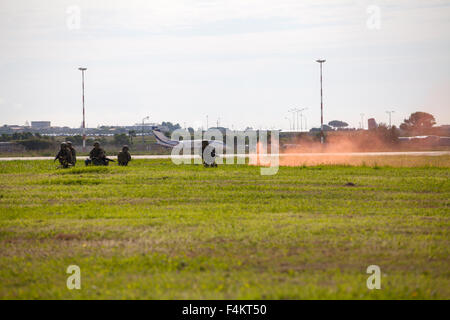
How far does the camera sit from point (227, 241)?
12531mm

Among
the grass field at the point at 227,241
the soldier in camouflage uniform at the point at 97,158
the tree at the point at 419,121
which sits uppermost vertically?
the tree at the point at 419,121

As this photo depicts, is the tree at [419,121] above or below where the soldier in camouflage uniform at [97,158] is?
above

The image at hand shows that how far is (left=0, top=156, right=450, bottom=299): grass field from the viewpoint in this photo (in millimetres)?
9430

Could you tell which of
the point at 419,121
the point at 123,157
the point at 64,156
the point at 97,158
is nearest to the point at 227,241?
the point at 97,158

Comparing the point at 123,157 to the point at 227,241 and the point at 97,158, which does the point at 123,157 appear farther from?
the point at 227,241

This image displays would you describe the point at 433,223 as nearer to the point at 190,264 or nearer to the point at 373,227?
the point at 373,227

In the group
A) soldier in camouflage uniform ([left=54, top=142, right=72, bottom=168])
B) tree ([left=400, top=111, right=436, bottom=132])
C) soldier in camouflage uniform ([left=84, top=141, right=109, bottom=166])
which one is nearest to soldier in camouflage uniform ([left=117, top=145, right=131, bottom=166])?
soldier in camouflage uniform ([left=84, top=141, right=109, bottom=166])

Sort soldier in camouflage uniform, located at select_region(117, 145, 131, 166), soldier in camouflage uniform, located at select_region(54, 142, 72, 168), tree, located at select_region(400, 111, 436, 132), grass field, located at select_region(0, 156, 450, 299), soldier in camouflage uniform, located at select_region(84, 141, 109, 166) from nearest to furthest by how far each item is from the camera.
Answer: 1. grass field, located at select_region(0, 156, 450, 299)
2. soldier in camouflage uniform, located at select_region(54, 142, 72, 168)
3. soldier in camouflage uniform, located at select_region(84, 141, 109, 166)
4. soldier in camouflage uniform, located at select_region(117, 145, 131, 166)
5. tree, located at select_region(400, 111, 436, 132)

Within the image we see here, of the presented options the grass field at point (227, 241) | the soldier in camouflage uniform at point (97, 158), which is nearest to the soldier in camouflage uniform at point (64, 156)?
the soldier in camouflage uniform at point (97, 158)

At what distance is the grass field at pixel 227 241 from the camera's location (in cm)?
943

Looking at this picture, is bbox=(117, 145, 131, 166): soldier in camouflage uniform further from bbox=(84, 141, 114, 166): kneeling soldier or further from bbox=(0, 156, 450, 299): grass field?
bbox=(0, 156, 450, 299): grass field

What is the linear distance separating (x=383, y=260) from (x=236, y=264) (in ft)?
8.54

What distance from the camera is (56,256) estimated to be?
11.7 meters

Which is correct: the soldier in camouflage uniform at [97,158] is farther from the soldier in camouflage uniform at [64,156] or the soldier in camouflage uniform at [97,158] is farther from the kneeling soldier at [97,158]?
the soldier in camouflage uniform at [64,156]
